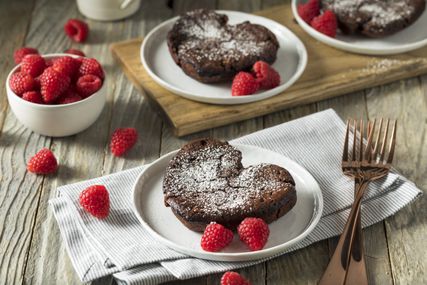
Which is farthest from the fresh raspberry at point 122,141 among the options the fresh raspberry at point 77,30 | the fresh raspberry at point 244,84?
the fresh raspberry at point 77,30

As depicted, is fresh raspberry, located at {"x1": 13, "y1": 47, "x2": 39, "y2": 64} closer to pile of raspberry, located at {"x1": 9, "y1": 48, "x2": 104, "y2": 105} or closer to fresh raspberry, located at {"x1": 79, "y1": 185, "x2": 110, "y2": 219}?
pile of raspberry, located at {"x1": 9, "y1": 48, "x2": 104, "y2": 105}

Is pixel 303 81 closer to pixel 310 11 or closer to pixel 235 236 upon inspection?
pixel 310 11

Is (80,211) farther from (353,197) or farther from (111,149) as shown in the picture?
(353,197)

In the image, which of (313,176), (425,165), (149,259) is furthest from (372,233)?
(149,259)

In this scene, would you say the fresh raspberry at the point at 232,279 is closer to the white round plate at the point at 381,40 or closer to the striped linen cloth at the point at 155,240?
the striped linen cloth at the point at 155,240

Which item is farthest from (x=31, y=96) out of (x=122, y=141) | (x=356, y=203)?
(x=356, y=203)
